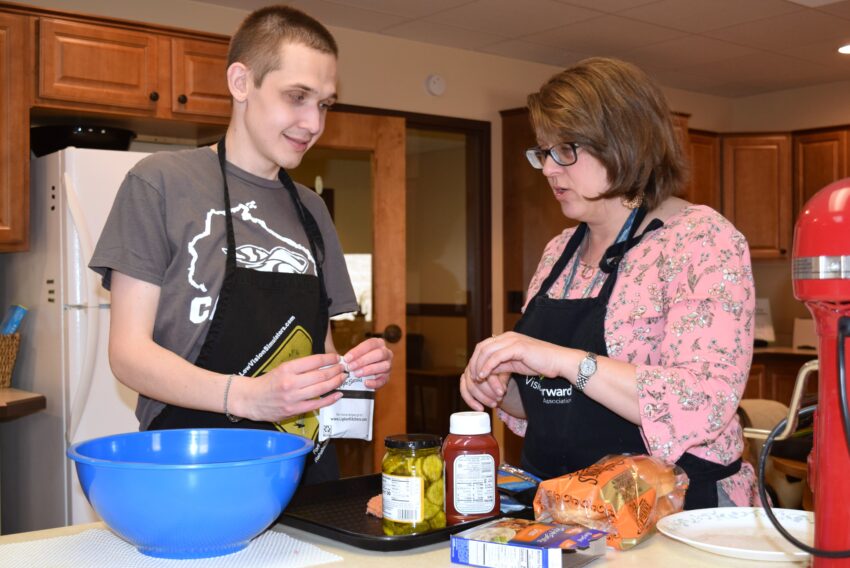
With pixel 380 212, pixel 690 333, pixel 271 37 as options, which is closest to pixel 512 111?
pixel 380 212

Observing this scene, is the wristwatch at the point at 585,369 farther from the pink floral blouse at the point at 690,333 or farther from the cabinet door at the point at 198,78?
the cabinet door at the point at 198,78

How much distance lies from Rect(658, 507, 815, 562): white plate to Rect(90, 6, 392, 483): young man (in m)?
0.57

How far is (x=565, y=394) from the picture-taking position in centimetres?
167

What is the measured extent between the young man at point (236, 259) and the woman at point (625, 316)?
333 mm

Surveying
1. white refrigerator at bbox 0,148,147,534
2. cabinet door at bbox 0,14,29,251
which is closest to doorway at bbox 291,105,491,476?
white refrigerator at bbox 0,148,147,534

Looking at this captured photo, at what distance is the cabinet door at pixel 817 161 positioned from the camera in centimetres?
602

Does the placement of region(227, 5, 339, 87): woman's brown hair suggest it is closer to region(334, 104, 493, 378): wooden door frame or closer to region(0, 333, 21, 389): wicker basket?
region(0, 333, 21, 389): wicker basket

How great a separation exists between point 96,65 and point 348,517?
2854mm

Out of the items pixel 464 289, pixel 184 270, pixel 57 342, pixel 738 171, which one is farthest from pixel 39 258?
pixel 738 171

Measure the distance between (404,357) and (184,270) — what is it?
3.21 meters

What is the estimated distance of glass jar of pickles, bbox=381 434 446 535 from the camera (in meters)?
1.22

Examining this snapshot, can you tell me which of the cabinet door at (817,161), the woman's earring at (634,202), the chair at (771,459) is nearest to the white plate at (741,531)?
the woman's earring at (634,202)

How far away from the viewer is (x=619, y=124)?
1.76m

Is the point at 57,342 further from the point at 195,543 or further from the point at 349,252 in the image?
the point at 195,543
